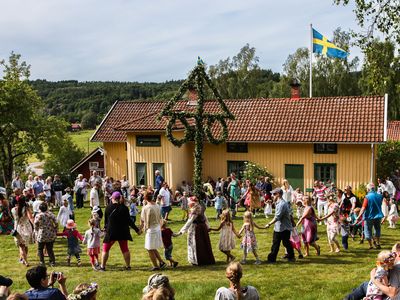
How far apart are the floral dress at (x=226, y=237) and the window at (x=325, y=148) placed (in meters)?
13.5

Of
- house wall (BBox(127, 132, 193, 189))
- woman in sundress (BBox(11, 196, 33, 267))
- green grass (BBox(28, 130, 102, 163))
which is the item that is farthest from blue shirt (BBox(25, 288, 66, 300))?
green grass (BBox(28, 130, 102, 163))

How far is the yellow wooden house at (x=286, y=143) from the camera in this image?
2356 cm

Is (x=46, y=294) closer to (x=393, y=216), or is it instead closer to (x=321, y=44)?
(x=393, y=216)

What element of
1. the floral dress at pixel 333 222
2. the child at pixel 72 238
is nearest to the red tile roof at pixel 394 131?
the floral dress at pixel 333 222

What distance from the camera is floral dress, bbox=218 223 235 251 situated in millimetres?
11930

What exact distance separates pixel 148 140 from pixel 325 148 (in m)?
9.28

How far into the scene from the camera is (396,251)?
7.12 m

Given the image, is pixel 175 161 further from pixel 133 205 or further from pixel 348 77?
pixel 348 77

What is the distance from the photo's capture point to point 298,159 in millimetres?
24750

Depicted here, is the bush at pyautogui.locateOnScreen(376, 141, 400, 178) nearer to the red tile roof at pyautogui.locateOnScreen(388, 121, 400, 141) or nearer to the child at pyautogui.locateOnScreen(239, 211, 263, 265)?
the child at pyautogui.locateOnScreen(239, 211, 263, 265)

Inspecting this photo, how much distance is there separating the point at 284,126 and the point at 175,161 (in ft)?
20.0

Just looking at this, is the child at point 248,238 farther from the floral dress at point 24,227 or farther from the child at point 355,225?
the floral dress at point 24,227

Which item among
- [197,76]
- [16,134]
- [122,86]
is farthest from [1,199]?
[122,86]

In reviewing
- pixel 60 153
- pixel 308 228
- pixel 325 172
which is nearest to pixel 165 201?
pixel 308 228
